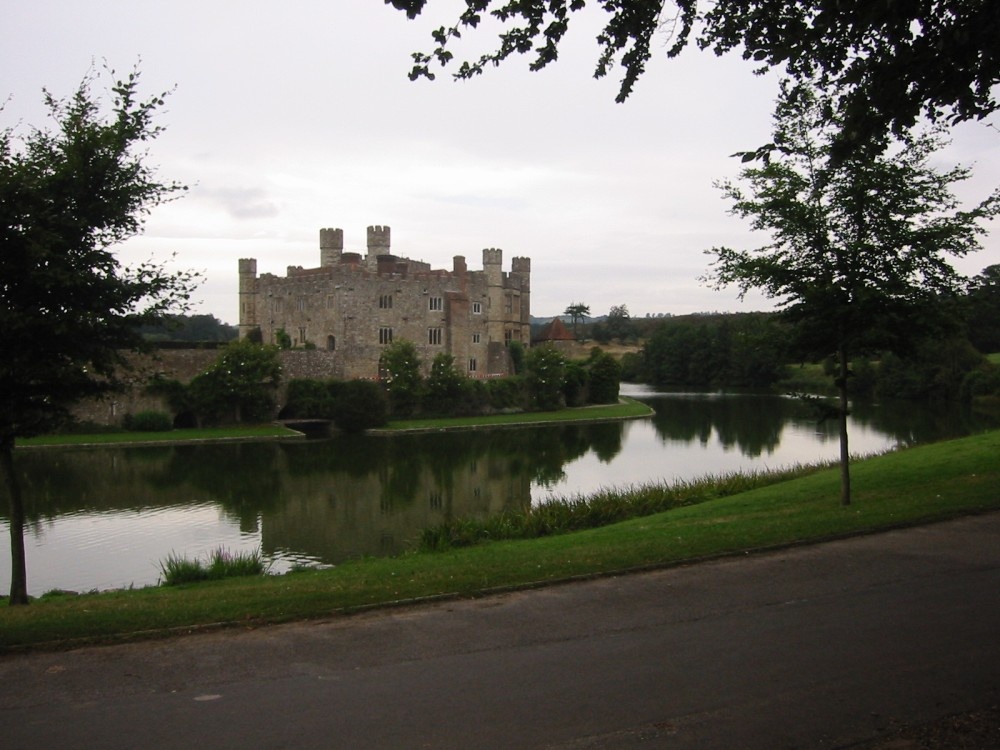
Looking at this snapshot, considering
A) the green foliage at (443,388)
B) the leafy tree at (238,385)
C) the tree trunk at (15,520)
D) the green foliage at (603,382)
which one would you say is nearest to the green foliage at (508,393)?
the green foliage at (443,388)

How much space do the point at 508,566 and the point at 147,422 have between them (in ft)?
114

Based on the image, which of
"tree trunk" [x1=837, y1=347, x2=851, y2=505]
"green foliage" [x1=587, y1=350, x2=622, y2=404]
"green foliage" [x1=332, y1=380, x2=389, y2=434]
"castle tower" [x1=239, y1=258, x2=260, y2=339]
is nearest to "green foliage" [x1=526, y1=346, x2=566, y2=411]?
"green foliage" [x1=587, y1=350, x2=622, y2=404]

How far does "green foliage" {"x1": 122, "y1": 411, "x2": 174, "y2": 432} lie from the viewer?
39750mm

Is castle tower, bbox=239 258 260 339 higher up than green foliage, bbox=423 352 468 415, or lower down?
higher up

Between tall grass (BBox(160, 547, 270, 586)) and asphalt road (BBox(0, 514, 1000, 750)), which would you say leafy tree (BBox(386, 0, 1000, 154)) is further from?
tall grass (BBox(160, 547, 270, 586))

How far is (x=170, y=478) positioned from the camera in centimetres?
2778

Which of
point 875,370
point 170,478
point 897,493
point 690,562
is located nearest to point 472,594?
point 690,562

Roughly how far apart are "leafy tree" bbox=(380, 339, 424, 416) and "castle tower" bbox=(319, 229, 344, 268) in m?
12.9

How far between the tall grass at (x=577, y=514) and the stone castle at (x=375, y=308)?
35512mm

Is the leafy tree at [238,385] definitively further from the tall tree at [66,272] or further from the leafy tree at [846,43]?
the leafy tree at [846,43]

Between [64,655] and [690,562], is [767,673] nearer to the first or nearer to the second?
[690,562]

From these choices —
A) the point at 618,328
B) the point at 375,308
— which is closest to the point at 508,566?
the point at 375,308

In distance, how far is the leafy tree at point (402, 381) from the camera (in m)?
48.2

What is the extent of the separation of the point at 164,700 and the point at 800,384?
7102 centimetres
